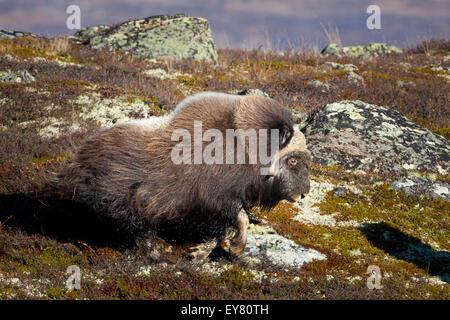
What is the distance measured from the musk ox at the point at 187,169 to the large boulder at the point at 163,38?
55.6 ft

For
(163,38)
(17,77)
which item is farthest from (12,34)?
(17,77)

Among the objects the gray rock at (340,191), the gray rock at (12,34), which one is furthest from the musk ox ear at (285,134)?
the gray rock at (12,34)

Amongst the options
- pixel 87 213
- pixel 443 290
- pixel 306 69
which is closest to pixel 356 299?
pixel 443 290

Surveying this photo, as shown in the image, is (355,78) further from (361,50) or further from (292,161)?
(292,161)

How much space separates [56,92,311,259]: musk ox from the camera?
5020 mm

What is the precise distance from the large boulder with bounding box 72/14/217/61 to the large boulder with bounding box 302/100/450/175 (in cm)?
1161

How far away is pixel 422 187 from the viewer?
370 inches

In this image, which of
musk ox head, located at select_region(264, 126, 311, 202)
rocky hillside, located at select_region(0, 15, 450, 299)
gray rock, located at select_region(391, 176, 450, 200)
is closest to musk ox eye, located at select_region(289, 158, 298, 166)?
musk ox head, located at select_region(264, 126, 311, 202)

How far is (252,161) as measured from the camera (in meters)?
5.07

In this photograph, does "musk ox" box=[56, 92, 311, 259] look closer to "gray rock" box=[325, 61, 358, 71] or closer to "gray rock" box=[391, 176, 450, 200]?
"gray rock" box=[391, 176, 450, 200]

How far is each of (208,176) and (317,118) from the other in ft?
27.1

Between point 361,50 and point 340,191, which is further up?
point 361,50

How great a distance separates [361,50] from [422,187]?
23617 mm

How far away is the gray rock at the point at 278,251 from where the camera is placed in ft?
20.3
